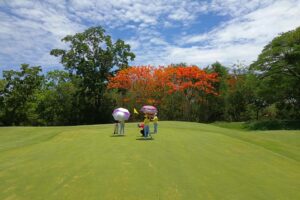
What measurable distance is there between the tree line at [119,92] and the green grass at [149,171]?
1170 inches

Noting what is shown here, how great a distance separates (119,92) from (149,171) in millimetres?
41270

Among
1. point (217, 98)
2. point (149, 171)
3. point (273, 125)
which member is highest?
point (217, 98)

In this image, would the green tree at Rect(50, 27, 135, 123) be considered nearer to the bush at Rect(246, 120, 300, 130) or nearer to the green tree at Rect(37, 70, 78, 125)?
the green tree at Rect(37, 70, 78, 125)

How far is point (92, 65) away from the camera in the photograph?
53.9 meters

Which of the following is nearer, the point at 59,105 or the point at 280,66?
the point at 280,66

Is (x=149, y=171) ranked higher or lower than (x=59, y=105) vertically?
lower

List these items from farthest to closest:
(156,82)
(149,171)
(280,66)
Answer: (156,82) → (280,66) → (149,171)

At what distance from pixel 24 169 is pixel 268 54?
118 feet

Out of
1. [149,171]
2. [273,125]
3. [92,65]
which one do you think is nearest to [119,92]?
[92,65]

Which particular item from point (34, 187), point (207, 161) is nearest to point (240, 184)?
point (207, 161)

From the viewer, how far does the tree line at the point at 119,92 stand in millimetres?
49344

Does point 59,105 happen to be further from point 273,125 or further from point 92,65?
point 273,125

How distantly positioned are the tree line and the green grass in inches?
1170

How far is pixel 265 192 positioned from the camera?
1099 cm
